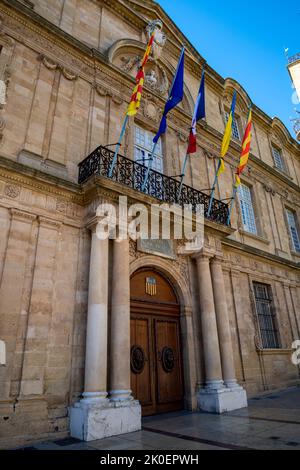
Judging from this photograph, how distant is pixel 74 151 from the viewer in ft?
21.1

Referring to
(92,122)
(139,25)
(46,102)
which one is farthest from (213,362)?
(139,25)

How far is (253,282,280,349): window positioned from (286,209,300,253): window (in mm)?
3580

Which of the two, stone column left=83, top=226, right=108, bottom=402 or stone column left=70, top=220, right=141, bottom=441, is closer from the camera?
stone column left=70, top=220, right=141, bottom=441

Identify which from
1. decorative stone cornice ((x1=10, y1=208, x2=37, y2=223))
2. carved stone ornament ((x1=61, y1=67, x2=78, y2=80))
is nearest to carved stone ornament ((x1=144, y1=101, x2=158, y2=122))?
carved stone ornament ((x1=61, y1=67, x2=78, y2=80))

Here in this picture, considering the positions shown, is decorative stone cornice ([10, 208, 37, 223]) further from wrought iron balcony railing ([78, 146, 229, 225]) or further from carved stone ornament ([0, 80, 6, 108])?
carved stone ornament ([0, 80, 6, 108])

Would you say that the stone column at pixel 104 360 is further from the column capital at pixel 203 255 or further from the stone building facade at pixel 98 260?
the column capital at pixel 203 255

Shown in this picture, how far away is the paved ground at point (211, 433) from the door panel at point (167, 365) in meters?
0.35

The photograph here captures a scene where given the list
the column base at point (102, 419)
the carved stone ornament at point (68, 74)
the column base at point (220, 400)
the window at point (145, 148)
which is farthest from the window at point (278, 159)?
the column base at point (102, 419)

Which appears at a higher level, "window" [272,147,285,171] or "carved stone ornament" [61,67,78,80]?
"window" [272,147,285,171]

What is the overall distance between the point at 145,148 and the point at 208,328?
16.1 ft

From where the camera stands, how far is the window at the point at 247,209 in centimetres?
1059

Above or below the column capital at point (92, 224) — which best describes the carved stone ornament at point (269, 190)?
above

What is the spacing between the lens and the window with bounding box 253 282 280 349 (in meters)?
9.05

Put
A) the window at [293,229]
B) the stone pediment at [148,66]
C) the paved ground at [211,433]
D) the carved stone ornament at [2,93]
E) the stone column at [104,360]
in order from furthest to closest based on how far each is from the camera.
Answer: the window at [293,229] < the stone pediment at [148,66] < the carved stone ornament at [2,93] < the stone column at [104,360] < the paved ground at [211,433]
